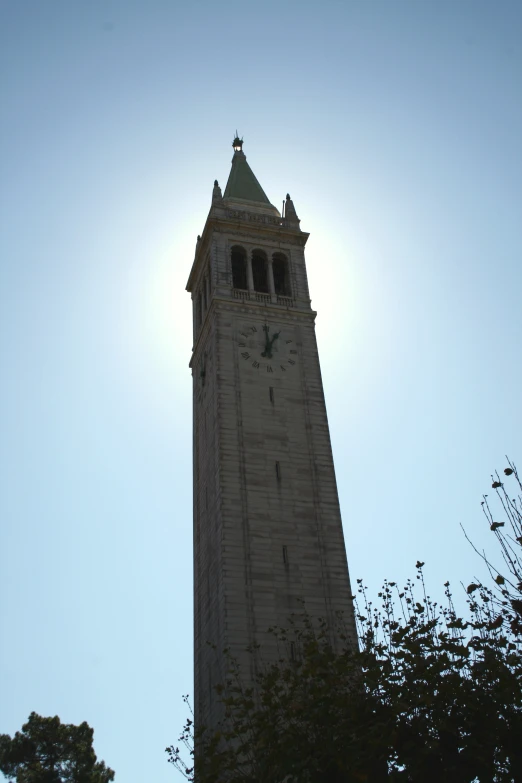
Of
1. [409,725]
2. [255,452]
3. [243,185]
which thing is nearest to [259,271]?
[243,185]

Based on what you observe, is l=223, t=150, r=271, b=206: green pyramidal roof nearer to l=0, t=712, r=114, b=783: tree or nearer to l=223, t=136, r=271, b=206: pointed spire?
l=223, t=136, r=271, b=206: pointed spire

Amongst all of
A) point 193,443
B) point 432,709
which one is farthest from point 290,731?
point 193,443

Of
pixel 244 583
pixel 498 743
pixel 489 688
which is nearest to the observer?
pixel 498 743

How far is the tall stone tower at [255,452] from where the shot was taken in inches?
1535

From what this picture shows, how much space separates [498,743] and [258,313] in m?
35.5

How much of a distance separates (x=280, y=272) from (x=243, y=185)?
10.5 meters

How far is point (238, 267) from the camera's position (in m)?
54.5

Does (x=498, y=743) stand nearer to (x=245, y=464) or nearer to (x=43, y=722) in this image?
(x=245, y=464)

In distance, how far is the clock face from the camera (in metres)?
47.7

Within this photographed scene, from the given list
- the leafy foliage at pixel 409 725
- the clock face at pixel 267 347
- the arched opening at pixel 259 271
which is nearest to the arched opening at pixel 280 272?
the arched opening at pixel 259 271

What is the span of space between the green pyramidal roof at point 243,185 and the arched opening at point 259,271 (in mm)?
6981

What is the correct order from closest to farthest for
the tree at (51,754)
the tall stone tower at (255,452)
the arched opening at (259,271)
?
the tall stone tower at (255,452) → the tree at (51,754) → the arched opening at (259,271)

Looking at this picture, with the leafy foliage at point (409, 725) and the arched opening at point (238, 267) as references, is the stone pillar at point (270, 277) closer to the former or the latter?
the arched opening at point (238, 267)

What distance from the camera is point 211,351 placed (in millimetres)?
49062
